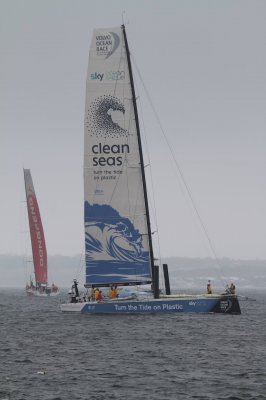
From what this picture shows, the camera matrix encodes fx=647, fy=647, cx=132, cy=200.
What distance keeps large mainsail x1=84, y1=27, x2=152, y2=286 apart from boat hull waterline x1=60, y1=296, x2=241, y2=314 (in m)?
2.91

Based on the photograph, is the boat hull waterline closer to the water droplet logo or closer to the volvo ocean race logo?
the water droplet logo

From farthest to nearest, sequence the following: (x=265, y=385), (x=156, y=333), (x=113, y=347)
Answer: (x=156, y=333), (x=113, y=347), (x=265, y=385)

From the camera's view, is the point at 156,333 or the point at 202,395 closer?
the point at 202,395

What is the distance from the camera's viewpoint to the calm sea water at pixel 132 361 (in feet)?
70.4

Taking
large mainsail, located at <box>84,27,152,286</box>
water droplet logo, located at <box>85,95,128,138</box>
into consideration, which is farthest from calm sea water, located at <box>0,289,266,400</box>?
water droplet logo, located at <box>85,95,128,138</box>

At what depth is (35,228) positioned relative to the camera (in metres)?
99.9

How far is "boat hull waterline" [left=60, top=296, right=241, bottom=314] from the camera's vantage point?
42.3 m

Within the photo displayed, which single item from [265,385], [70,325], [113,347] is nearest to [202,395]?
[265,385]

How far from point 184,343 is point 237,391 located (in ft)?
38.3

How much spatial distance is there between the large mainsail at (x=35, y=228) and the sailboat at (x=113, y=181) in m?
53.1

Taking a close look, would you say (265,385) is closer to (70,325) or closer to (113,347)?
(113,347)

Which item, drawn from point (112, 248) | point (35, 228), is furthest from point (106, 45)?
point (35, 228)

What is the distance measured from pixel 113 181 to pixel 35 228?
5539 centimetres

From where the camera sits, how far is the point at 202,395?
20734mm
